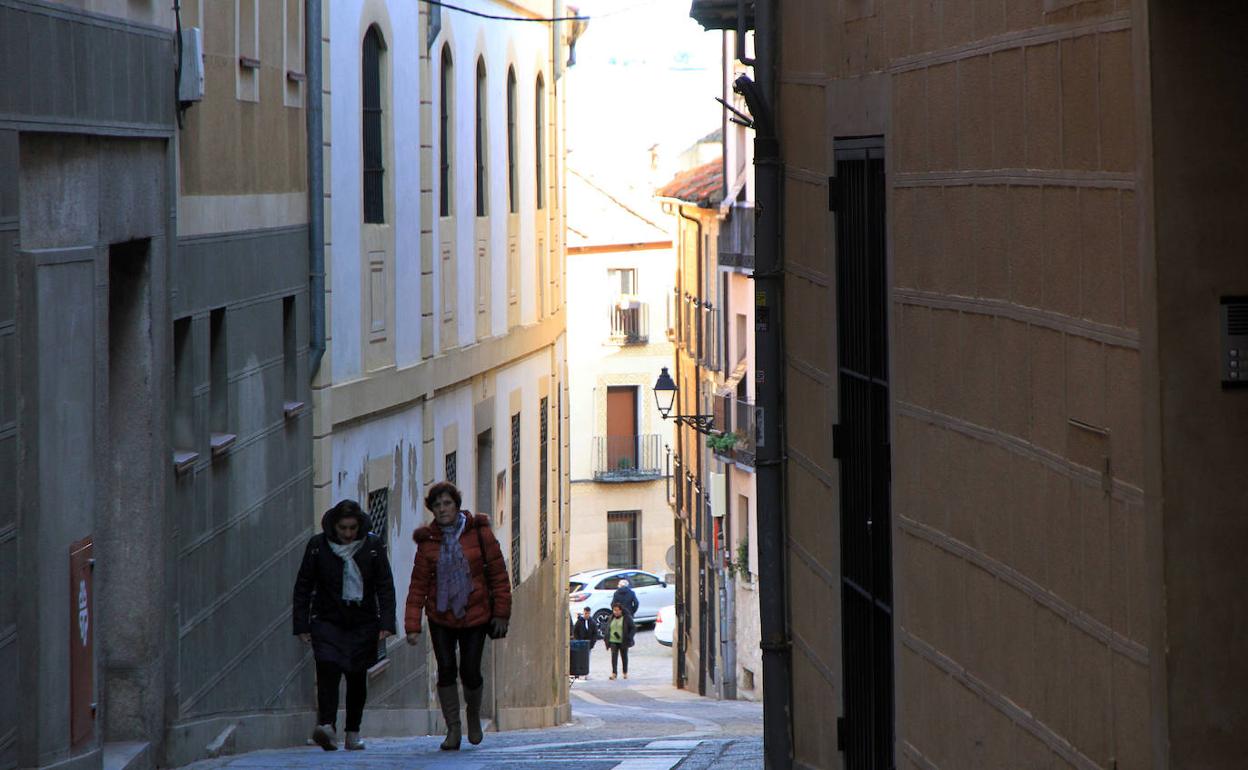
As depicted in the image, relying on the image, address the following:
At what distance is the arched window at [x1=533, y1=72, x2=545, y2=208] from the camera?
29141mm

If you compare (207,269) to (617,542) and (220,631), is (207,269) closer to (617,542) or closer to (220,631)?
(220,631)

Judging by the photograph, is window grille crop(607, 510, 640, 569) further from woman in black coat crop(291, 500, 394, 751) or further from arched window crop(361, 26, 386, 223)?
woman in black coat crop(291, 500, 394, 751)

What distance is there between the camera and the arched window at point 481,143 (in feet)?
80.3

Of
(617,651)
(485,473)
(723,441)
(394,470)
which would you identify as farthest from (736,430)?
(394,470)

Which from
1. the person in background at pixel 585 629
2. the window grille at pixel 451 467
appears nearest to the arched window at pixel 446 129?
the window grille at pixel 451 467

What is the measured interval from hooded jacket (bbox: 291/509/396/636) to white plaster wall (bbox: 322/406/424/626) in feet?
15.5

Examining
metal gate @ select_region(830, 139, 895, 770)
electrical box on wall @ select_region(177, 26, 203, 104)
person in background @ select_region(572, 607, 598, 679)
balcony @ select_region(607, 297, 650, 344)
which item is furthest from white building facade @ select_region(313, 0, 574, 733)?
balcony @ select_region(607, 297, 650, 344)

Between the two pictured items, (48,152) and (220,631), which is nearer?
(48,152)

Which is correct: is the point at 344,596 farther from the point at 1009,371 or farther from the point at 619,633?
the point at 619,633

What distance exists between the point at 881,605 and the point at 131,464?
4.69 metres

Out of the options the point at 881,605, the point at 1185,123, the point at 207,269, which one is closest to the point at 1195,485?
the point at 1185,123

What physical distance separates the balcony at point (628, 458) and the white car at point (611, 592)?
5.43 metres

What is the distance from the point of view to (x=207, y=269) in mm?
12555

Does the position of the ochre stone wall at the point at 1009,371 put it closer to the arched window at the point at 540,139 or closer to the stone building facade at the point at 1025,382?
the stone building facade at the point at 1025,382
